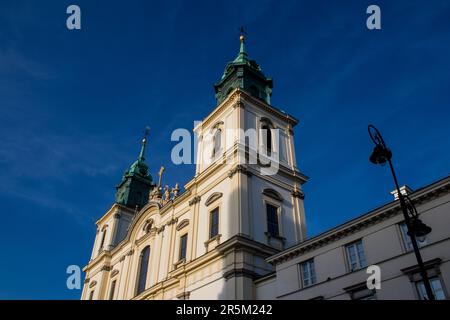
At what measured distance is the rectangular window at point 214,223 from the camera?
88.8 ft

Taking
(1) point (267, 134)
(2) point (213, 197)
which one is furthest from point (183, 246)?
(1) point (267, 134)

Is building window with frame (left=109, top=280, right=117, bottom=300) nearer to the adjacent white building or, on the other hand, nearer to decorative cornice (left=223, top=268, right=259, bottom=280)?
decorative cornice (left=223, top=268, right=259, bottom=280)

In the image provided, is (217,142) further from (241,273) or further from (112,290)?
(112,290)

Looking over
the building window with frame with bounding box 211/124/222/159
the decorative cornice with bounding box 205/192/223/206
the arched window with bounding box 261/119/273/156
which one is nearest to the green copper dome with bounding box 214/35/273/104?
the arched window with bounding box 261/119/273/156

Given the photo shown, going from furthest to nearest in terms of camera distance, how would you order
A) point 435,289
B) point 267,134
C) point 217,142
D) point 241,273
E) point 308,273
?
point 217,142
point 267,134
point 241,273
point 308,273
point 435,289

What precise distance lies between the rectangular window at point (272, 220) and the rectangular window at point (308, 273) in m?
6.06

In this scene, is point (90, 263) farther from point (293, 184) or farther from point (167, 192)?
point (293, 184)

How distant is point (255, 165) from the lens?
2861 centimetres

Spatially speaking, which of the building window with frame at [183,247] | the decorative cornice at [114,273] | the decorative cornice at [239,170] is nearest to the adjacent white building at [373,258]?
the decorative cornice at [239,170]

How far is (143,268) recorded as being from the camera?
1375 inches

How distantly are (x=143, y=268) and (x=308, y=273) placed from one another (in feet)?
63.3

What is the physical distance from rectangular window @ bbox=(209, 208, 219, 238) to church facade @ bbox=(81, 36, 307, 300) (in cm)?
7

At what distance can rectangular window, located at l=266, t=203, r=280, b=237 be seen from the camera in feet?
87.0
